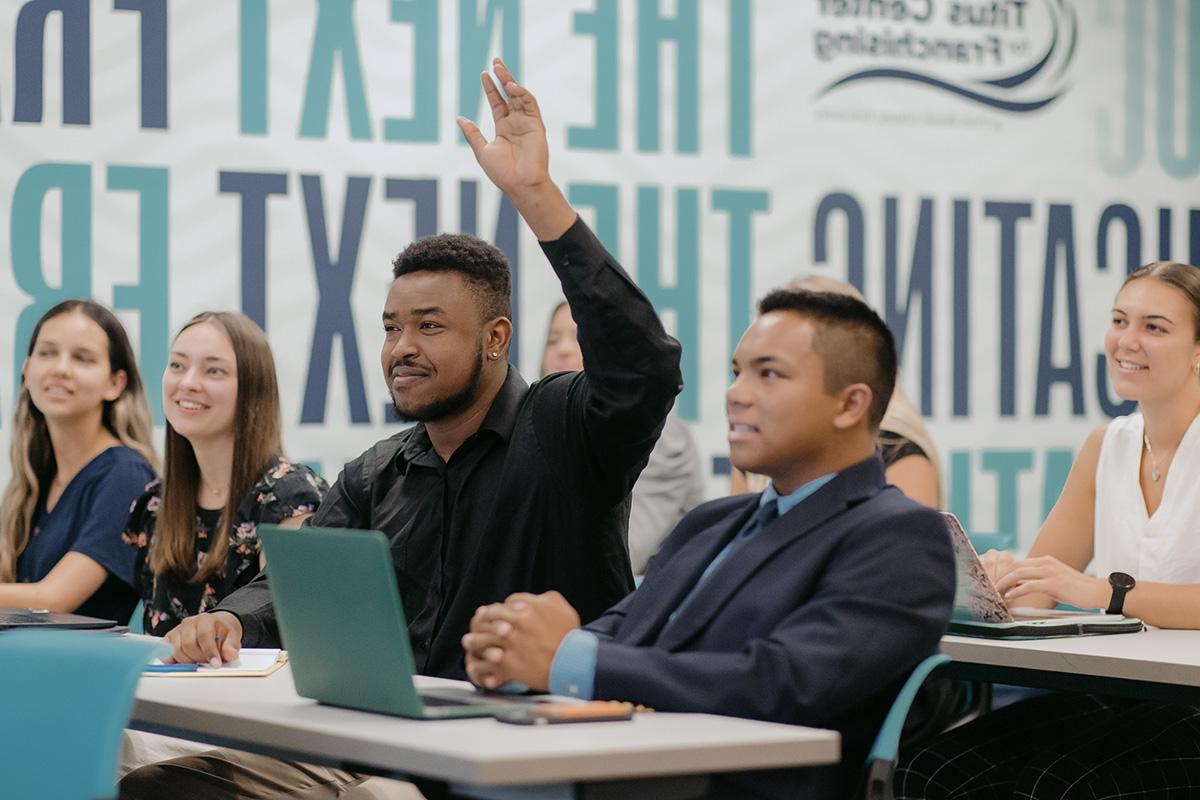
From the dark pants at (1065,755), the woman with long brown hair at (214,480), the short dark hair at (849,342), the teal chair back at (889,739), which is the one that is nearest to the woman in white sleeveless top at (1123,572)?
the dark pants at (1065,755)

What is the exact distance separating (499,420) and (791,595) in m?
1.00

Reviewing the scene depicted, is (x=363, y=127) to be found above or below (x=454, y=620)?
above

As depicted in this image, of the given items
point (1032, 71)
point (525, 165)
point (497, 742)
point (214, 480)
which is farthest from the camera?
point (1032, 71)

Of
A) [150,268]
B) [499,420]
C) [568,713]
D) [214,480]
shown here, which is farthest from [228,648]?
[150,268]

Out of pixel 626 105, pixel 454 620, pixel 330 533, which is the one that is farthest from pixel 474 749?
pixel 626 105

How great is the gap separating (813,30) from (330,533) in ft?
16.0

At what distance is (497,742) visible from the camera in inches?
76.1

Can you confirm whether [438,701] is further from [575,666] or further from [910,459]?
[910,459]

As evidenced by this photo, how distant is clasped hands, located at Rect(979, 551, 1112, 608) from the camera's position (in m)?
3.57

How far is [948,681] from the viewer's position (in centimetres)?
376

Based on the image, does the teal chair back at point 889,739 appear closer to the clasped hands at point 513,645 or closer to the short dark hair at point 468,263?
the clasped hands at point 513,645

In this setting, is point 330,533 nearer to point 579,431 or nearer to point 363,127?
point 579,431

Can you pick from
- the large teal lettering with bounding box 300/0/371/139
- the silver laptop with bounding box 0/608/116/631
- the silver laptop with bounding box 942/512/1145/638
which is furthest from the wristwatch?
the large teal lettering with bounding box 300/0/371/139

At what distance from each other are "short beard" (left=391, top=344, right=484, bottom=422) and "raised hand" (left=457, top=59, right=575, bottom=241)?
1.32ft
